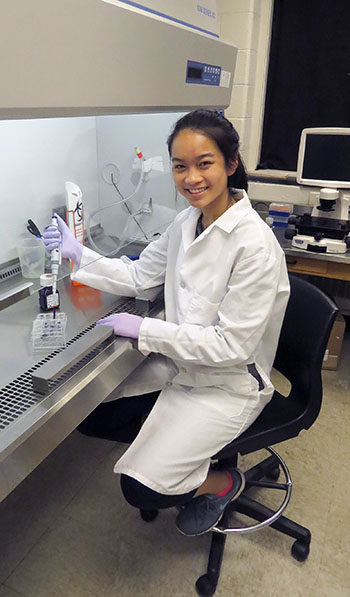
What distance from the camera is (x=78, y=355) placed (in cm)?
98

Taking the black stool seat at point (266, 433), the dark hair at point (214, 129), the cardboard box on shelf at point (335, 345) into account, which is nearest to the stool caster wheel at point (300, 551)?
the black stool seat at point (266, 433)

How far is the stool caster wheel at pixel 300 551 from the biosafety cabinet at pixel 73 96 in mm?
808

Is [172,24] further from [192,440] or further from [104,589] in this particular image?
[104,589]

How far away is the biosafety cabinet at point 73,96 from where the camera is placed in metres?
0.71

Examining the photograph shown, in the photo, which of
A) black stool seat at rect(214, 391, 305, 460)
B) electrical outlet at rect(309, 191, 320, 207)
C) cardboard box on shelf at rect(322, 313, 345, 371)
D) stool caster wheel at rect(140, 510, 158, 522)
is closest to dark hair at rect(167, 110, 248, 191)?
black stool seat at rect(214, 391, 305, 460)

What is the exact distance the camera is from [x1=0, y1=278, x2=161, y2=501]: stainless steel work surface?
81cm

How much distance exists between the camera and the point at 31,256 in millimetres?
1180

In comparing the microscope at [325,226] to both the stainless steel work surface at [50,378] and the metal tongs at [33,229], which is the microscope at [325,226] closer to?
the stainless steel work surface at [50,378]

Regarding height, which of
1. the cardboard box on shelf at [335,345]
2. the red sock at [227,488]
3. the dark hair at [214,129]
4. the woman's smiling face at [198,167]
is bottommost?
the cardboard box on shelf at [335,345]

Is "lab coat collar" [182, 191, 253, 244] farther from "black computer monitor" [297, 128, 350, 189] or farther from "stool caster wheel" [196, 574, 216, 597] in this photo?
"black computer monitor" [297, 128, 350, 189]

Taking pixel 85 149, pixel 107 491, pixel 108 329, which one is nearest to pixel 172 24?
pixel 85 149

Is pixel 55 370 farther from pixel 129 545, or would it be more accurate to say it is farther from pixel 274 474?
pixel 274 474

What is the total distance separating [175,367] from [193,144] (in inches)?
23.5

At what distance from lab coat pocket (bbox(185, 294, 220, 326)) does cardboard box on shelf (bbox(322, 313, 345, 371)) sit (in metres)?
1.32
